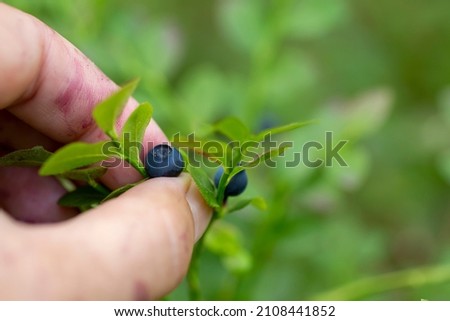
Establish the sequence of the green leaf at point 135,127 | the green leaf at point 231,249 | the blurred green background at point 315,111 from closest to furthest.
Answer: the green leaf at point 135,127 < the green leaf at point 231,249 < the blurred green background at point 315,111

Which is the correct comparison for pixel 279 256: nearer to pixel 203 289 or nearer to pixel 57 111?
pixel 203 289

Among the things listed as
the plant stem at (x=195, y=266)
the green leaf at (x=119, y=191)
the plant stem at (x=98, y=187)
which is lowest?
the plant stem at (x=195, y=266)

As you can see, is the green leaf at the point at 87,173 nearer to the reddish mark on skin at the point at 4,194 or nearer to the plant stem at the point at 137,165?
the plant stem at the point at 137,165

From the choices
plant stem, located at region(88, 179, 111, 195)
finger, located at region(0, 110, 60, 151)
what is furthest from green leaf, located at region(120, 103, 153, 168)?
finger, located at region(0, 110, 60, 151)

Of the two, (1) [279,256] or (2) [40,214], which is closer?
(2) [40,214]

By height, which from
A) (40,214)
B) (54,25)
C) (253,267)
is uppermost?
(54,25)

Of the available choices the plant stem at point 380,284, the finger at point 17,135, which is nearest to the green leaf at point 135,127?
the finger at point 17,135

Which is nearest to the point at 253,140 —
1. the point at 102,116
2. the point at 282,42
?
the point at 102,116
